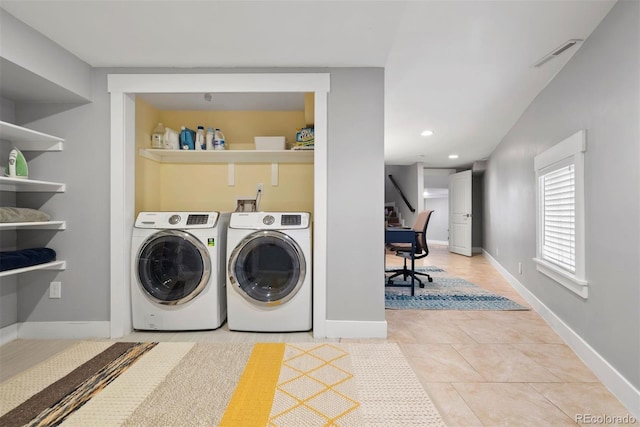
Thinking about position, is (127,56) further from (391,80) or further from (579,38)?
(579,38)

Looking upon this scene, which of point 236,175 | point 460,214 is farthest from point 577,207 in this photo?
point 460,214

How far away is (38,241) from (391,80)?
128 inches

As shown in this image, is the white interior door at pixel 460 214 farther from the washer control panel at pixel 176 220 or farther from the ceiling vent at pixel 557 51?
the washer control panel at pixel 176 220

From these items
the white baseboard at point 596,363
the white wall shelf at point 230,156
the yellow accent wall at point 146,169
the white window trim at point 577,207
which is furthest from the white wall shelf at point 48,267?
the white window trim at point 577,207

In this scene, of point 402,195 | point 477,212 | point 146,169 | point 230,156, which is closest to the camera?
point 146,169

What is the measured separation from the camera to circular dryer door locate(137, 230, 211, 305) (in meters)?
2.28

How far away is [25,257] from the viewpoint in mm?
1989

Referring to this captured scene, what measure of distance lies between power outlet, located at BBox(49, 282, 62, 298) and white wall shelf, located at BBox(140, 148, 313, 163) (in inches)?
47.0

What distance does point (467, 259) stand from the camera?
19.6 ft

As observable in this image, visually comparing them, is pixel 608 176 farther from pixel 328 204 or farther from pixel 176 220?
pixel 176 220

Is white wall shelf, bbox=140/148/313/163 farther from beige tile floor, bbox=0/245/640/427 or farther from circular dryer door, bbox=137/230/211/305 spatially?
beige tile floor, bbox=0/245/640/427

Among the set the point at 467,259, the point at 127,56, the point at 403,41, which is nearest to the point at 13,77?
the point at 127,56

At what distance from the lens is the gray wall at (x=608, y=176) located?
5.04 feet

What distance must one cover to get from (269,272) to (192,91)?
1.50 metres
